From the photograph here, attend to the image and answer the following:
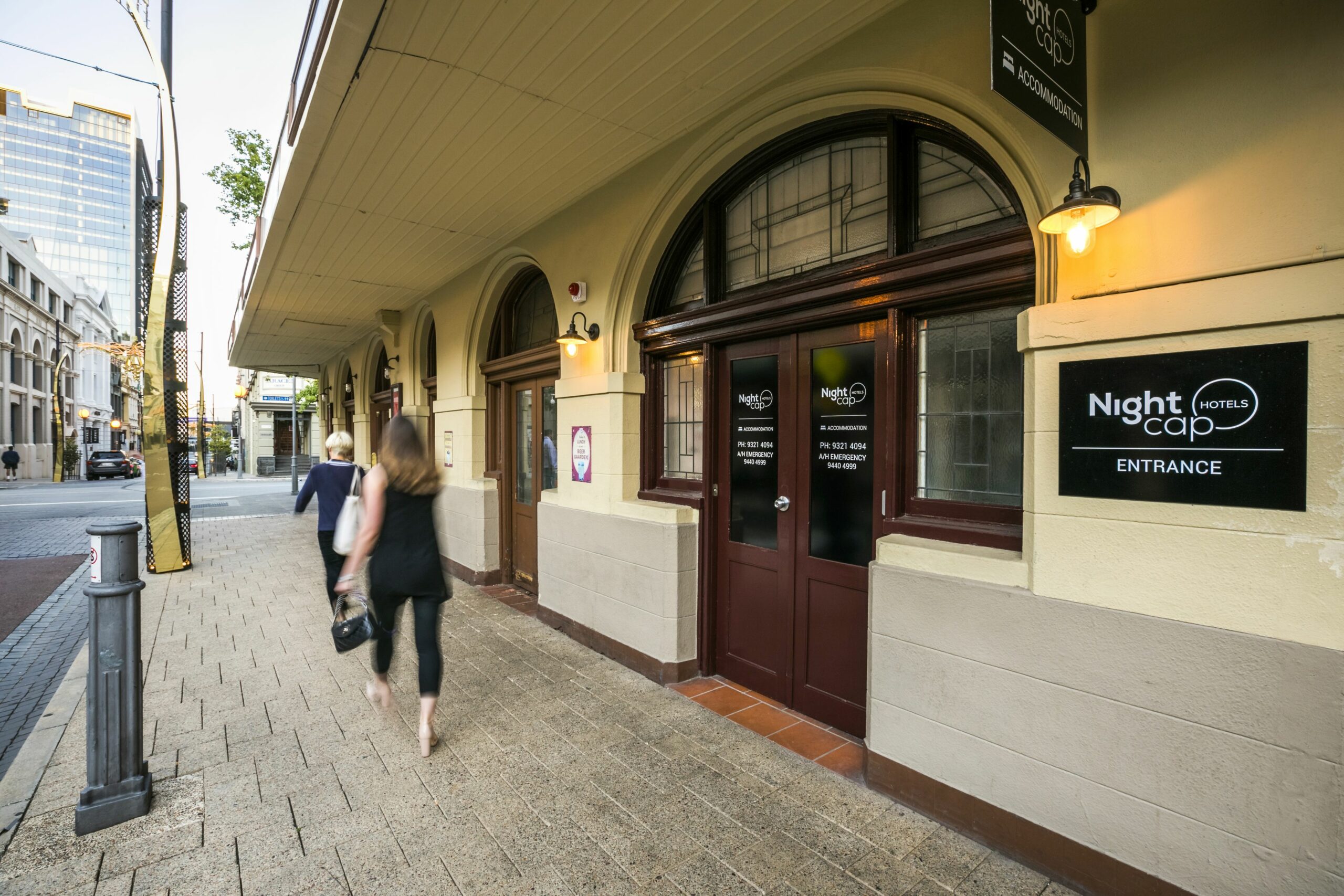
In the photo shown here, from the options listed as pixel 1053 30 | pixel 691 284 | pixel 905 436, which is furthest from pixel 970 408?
pixel 691 284

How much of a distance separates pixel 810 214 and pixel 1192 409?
7.13 feet

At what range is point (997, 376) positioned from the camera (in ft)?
8.77

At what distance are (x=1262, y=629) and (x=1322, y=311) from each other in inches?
35.6

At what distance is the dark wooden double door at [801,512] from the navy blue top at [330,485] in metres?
2.97

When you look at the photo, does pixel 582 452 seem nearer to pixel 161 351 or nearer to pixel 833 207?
pixel 833 207

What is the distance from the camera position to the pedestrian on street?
15.7ft

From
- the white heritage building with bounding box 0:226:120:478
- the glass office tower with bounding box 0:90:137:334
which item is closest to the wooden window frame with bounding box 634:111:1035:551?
the white heritage building with bounding box 0:226:120:478

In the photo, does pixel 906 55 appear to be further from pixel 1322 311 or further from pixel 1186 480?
pixel 1186 480

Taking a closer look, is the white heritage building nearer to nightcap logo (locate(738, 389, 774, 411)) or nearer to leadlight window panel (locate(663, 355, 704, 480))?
leadlight window panel (locate(663, 355, 704, 480))

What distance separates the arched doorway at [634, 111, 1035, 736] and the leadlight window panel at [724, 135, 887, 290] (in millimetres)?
10

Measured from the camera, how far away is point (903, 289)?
289 cm

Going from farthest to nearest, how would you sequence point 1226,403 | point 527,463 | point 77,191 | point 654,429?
point 77,191, point 527,463, point 654,429, point 1226,403

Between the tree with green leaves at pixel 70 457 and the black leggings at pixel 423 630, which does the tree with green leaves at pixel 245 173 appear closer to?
the black leggings at pixel 423 630

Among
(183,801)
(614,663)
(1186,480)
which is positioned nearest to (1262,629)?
(1186,480)
